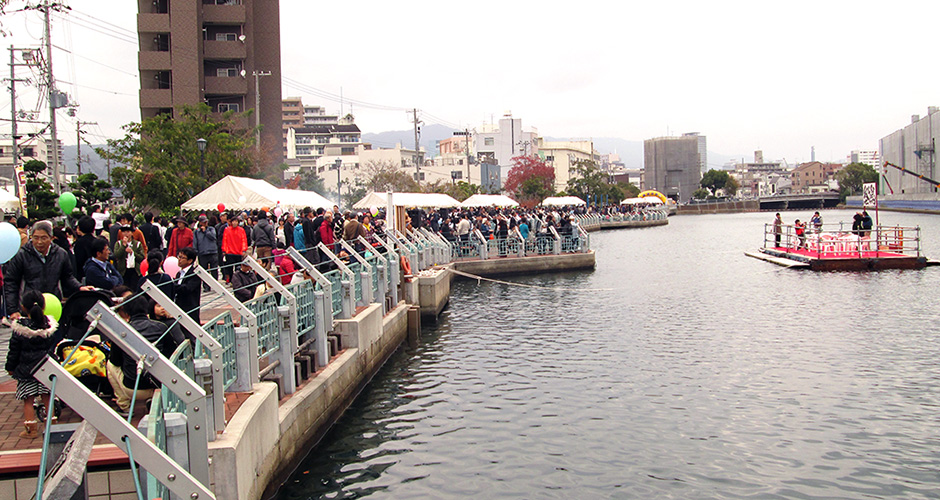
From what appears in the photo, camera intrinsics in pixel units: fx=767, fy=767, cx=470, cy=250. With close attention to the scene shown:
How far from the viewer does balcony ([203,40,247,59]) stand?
54125mm

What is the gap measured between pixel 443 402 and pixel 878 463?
6221 mm

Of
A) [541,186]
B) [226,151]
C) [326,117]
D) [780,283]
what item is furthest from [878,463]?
[326,117]

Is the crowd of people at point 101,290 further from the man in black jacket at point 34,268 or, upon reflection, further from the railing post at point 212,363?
the railing post at point 212,363

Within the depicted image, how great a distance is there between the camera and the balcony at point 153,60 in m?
50.6

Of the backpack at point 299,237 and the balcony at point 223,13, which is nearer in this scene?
the backpack at point 299,237

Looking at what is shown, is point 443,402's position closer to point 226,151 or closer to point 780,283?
point 780,283

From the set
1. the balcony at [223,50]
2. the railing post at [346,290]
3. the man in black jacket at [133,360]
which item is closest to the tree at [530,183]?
the balcony at [223,50]

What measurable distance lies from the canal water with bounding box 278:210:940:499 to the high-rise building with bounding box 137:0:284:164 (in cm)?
3423

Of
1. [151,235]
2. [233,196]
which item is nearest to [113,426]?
[151,235]

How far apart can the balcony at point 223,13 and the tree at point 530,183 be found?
46.5 meters

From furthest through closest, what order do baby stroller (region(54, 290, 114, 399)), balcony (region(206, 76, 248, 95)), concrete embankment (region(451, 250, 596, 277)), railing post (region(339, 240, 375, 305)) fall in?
balcony (region(206, 76, 248, 95)) → concrete embankment (region(451, 250, 596, 277)) → railing post (region(339, 240, 375, 305)) → baby stroller (region(54, 290, 114, 399))

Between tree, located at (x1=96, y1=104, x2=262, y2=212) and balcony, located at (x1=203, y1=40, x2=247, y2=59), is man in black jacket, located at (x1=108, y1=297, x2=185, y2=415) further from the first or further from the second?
balcony, located at (x1=203, y1=40, x2=247, y2=59)

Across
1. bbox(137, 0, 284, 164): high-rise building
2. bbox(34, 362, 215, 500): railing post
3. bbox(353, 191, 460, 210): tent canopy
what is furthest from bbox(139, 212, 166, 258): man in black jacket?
bbox(137, 0, 284, 164): high-rise building

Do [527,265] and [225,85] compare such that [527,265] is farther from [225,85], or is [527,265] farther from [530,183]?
[530,183]
